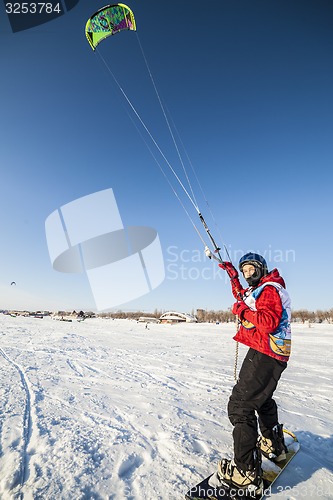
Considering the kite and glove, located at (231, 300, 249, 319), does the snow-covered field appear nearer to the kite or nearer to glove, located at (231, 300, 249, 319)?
glove, located at (231, 300, 249, 319)

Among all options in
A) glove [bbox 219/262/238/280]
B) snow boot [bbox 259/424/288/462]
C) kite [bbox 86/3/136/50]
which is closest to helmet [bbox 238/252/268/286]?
glove [bbox 219/262/238/280]

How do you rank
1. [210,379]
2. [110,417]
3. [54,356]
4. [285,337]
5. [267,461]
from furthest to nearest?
[54,356] < [210,379] < [110,417] < [267,461] < [285,337]

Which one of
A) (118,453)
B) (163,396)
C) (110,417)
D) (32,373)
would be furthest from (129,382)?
(118,453)

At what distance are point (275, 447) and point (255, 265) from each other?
7.54ft

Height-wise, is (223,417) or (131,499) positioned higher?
(131,499)

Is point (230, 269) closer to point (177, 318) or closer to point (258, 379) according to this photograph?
point (258, 379)

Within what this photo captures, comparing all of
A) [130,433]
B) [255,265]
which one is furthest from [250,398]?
[130,433]

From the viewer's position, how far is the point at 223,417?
14.5ft

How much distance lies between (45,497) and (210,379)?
5431mm

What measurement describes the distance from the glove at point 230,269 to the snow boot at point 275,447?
198 cm

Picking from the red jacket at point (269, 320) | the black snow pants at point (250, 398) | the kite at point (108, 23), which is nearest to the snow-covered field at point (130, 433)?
the black snow pants at point (250, 398)

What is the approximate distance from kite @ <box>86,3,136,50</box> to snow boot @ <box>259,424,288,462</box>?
39.3ft

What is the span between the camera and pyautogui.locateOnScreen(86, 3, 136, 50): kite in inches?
329

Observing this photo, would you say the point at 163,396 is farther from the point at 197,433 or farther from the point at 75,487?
the point at 75,487
